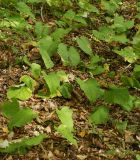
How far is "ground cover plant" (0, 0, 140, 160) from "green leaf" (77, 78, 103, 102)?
0.01 meters

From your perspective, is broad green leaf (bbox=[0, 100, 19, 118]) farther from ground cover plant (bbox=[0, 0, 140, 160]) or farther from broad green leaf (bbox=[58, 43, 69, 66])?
broad green leaf (bbox=[58, 43, 69, 66])

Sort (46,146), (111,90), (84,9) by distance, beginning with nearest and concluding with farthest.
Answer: (46,146), (111,90), (84,9)

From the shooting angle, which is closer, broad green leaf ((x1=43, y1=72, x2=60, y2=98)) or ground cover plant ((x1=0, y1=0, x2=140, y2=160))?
ground cover plant ((x1=0, y1=0, x2=140, y2=160))

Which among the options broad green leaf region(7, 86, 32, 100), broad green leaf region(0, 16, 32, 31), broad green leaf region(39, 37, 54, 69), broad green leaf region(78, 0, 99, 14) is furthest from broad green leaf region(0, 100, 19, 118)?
broad green leaf region(78, 0, 99, 14)

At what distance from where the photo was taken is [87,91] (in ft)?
12.9

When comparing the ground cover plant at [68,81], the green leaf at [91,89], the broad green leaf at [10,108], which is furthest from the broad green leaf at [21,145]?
the green leaf at [91,89]

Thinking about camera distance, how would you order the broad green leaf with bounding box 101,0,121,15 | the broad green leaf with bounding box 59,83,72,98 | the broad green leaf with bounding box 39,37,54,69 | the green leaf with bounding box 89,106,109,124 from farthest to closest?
the broad green leaf with bounding box 101,0,121,15 < the broad green leaf with bounding box 39,37,54,69 < the broad green leaf with bounding box 59,83,72,98 < the green leaf with bounding box 89,106,109,124

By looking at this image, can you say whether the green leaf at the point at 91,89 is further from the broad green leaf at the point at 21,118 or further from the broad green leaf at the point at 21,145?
the broad green leaf at the point at 21,145

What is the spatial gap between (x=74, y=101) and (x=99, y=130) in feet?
1.66

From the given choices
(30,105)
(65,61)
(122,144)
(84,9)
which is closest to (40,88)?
(30,105)

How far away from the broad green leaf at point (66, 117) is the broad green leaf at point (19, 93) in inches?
19.5

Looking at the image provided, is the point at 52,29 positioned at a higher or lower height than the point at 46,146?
higher

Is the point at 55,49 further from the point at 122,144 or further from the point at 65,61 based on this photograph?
the point at 122,144

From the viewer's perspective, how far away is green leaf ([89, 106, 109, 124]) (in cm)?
368
